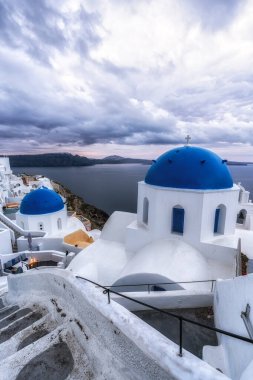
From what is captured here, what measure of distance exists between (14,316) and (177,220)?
23.2 feet

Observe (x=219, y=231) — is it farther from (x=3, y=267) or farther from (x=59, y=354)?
(x=3, y=267)

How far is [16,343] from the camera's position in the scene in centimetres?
382

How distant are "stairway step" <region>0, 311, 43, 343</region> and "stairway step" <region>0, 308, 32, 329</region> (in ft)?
0.73

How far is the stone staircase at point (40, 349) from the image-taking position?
315 centimetres

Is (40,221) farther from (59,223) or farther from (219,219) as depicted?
(219,219)

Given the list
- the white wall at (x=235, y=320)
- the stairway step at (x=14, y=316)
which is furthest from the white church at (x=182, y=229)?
the stairway step at (x=14, y=316)

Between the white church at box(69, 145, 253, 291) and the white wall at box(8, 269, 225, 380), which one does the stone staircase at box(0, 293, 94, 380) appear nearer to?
the white wall at box(8, 269, 225, 380)

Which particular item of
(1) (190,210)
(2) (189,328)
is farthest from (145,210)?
(2) (189,328)

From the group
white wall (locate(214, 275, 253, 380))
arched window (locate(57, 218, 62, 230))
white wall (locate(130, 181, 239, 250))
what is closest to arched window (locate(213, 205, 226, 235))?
white wall (locate(130, 181, 239, 250))

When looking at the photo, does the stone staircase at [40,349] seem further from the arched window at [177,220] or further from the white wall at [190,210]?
the arched window at [177,220]

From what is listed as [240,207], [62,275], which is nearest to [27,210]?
[62,275]

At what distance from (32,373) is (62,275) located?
1.90m

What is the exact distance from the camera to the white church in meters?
8.13

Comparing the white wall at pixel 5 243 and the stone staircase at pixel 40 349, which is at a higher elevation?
the stone staircase at pixel 40 349
